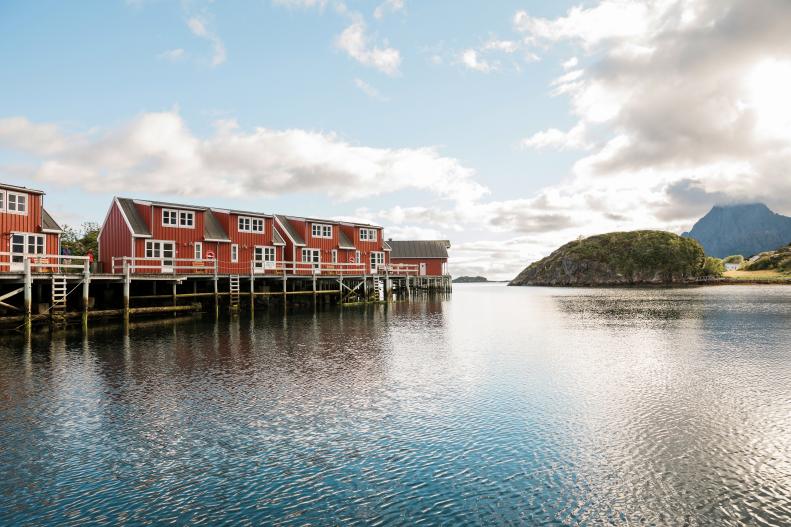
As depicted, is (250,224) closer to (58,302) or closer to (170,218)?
(170,218)

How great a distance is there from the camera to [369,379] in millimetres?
19422

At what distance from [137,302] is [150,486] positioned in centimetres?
3827

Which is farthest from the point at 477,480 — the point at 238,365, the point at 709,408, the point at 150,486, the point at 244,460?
the point at 238,365

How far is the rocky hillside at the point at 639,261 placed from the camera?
15812cm

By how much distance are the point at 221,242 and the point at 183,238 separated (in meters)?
4.32

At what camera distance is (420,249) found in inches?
3839

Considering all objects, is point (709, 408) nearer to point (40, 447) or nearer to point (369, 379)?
point (369, 379)

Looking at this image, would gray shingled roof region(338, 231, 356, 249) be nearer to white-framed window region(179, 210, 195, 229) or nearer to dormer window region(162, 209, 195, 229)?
white-framed window region(179, 210, 195, 229)

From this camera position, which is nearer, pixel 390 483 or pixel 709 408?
pixel 390 483

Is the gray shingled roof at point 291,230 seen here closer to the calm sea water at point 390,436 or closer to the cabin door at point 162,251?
the cabin door at point 162,251

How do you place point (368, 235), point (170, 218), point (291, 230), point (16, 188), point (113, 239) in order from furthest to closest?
point (368, 235), point (291, 230), point (113, 239), point (170, 218), point (16, 188)

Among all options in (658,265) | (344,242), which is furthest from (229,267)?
(658,265)

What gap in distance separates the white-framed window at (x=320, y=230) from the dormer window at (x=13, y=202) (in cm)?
3022

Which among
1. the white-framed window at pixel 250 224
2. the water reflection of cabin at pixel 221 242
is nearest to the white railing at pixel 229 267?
the water reflection of cabin at pixel 221 242
